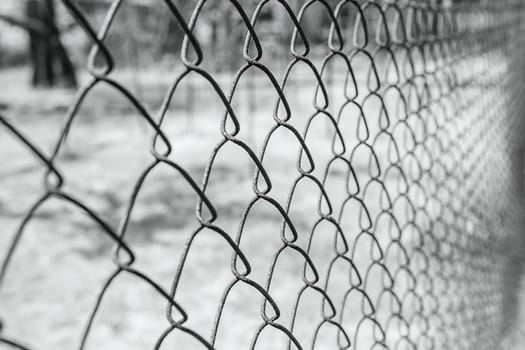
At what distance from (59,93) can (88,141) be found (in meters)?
4.37

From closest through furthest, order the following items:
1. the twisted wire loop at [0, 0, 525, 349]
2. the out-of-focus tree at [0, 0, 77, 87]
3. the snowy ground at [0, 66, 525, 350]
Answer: the twisted wire loop at [0, 0, 525, 349]
the snowy ground at [0, 66, 525, 350]
the out-of-focus tree at [0, 0, 77, 87]

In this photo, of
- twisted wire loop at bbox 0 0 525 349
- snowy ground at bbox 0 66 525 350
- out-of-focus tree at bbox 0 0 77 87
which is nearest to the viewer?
twisted wire loop at bbox 0 0 525 349

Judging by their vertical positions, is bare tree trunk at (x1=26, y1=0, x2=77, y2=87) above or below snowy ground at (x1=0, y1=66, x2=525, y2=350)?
above

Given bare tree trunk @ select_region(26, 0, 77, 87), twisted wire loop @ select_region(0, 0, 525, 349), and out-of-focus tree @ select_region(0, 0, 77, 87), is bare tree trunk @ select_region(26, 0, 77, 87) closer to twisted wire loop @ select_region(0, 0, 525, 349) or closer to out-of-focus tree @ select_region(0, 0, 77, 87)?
out-of-focus tree @ select_region(0, 0, 77, 87)

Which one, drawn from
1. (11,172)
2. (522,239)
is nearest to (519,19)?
(522,239)

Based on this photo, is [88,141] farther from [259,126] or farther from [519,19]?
[519,19]

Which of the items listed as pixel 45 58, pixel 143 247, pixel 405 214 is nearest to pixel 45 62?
pixel 45 58

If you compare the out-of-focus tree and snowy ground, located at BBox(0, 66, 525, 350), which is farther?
the out-of-focus tree

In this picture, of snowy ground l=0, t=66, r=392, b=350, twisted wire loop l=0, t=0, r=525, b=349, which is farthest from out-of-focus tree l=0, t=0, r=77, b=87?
twisted wire loop l=0, t=0, r=525, b=349

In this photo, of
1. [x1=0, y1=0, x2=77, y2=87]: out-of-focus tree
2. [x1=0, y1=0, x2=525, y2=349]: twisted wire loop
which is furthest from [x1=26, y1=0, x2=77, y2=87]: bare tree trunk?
[x1=0, y1=0, x2=525, y2=349]: twisted wire loop

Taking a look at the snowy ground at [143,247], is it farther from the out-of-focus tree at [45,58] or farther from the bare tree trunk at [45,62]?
the bare tree trunk at [45,62]

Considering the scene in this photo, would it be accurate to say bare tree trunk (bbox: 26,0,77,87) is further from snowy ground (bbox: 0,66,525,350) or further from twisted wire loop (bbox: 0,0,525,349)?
twisted wire loop (bbox: 0,0,525,349)

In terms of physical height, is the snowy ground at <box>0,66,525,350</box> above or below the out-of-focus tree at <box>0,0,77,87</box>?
below

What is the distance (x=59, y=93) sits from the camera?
34.4 ft
